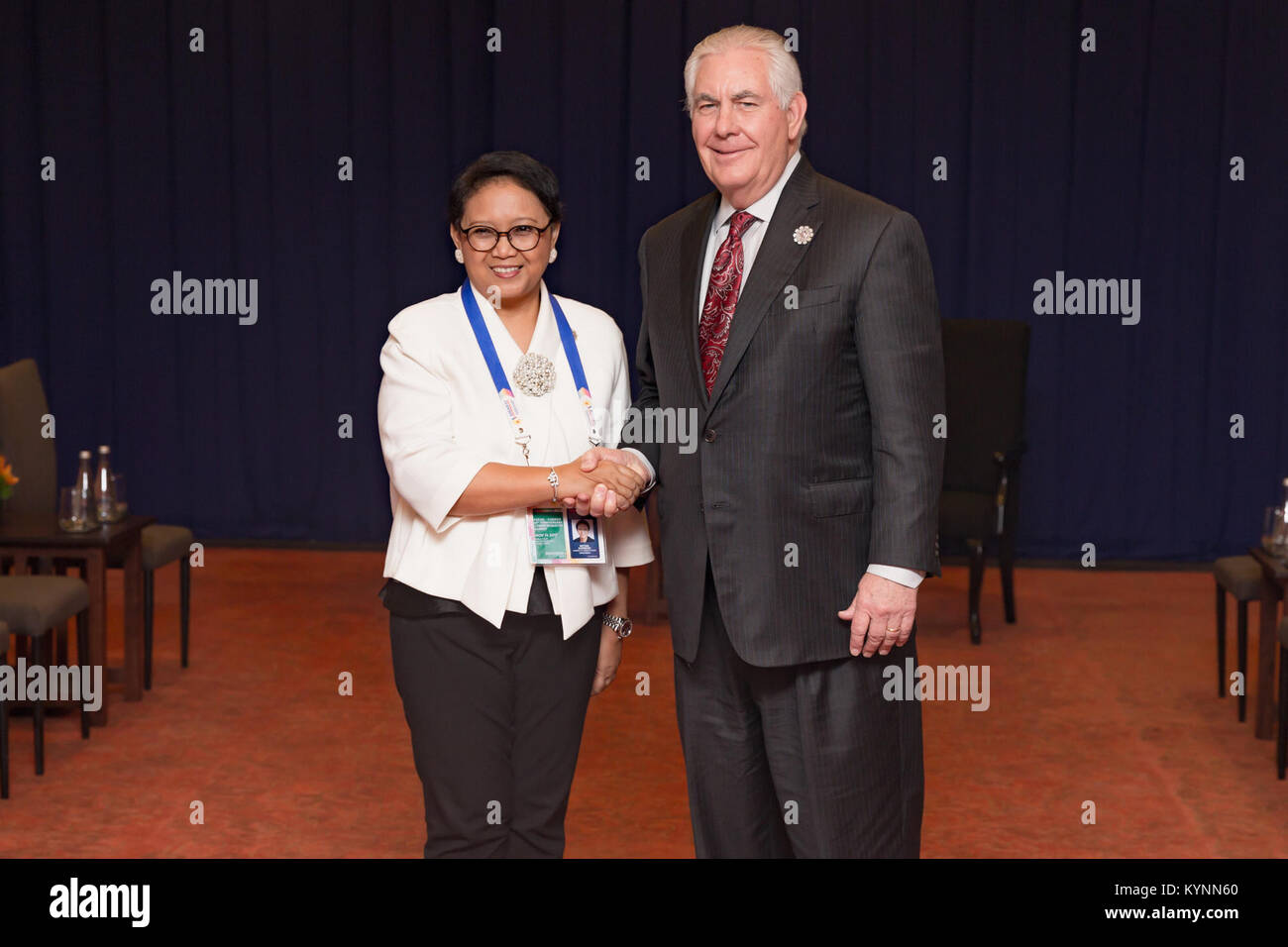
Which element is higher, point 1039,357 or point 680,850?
point 1039,357

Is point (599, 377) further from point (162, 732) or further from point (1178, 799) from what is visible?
point (162, 732)

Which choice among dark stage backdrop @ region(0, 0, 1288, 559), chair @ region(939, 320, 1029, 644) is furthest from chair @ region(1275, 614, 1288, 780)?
dark stage backdrop @ region(0, 0, 1288, 559)

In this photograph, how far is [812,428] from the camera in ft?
7.84

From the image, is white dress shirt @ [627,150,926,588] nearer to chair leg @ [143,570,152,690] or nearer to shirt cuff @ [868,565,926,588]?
shirt cuff @ [868,565,926,588]

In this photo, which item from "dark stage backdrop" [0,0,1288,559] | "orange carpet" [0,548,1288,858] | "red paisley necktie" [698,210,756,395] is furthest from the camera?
"dark stage backdrop" [0,0,1288,559]

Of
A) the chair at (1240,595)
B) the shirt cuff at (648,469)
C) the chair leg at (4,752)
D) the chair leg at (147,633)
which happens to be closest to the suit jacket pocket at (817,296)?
the shirt cuff at (648,469)

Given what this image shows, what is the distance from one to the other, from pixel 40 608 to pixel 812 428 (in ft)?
9.81

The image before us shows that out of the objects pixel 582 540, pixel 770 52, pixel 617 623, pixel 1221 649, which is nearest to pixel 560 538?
pixel 582 540

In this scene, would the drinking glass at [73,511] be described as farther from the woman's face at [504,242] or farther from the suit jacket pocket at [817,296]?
the suit jacket pocket at [817,296]

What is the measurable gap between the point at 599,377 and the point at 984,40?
5279mm

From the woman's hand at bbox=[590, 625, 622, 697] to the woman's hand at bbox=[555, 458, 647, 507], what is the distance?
35 cm

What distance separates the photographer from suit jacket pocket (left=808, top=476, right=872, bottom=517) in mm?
2412

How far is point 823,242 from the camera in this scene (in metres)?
2.39

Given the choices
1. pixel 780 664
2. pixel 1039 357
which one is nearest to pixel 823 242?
pixel 780 664
